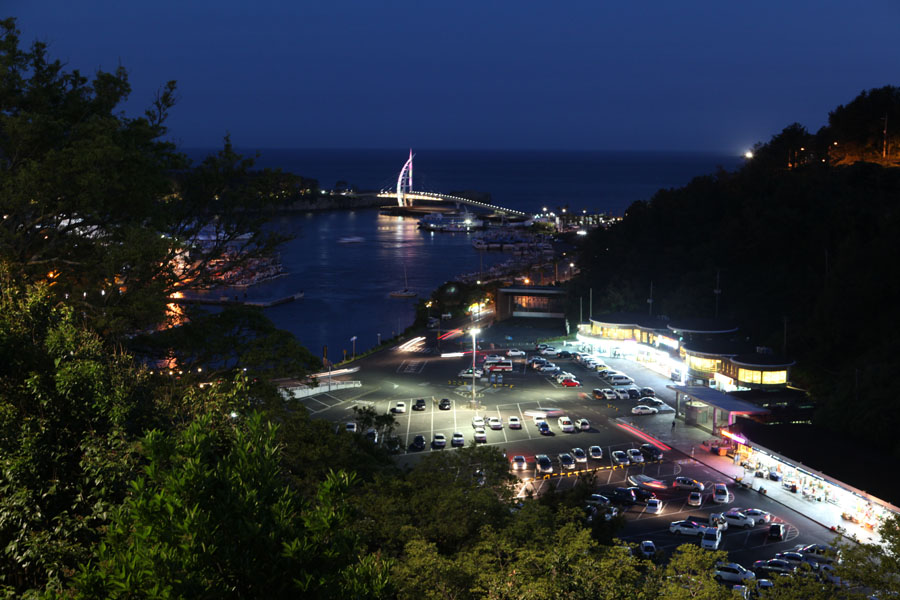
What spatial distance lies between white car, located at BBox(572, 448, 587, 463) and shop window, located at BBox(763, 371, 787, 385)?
450cm

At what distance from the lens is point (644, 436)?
11.6m

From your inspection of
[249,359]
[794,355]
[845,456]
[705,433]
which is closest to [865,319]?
[794,355]

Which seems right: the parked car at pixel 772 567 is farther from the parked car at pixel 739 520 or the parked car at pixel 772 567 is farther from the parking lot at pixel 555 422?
the parked car at pixel 739 520

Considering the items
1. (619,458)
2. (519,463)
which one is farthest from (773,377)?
(519,463)

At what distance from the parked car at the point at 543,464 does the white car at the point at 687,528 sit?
2.17 metres

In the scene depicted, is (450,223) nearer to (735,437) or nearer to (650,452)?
(650,452)

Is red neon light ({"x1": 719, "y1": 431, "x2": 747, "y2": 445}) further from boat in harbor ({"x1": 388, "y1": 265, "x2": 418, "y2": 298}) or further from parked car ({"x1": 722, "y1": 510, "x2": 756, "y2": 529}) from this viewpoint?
boat in harbor ({"x1": 388, "y1": 265, "x2": 418, "y2": 298})

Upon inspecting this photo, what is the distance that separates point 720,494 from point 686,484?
45cm

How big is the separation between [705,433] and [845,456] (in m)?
2.50

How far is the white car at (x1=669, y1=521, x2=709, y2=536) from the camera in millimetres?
7891

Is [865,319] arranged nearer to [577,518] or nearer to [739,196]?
[739,196]

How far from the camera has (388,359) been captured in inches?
661

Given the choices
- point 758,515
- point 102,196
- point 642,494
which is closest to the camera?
point 102,196

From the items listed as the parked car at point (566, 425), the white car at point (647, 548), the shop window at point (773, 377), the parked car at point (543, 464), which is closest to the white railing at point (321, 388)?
the parked car at point (566, 425)
